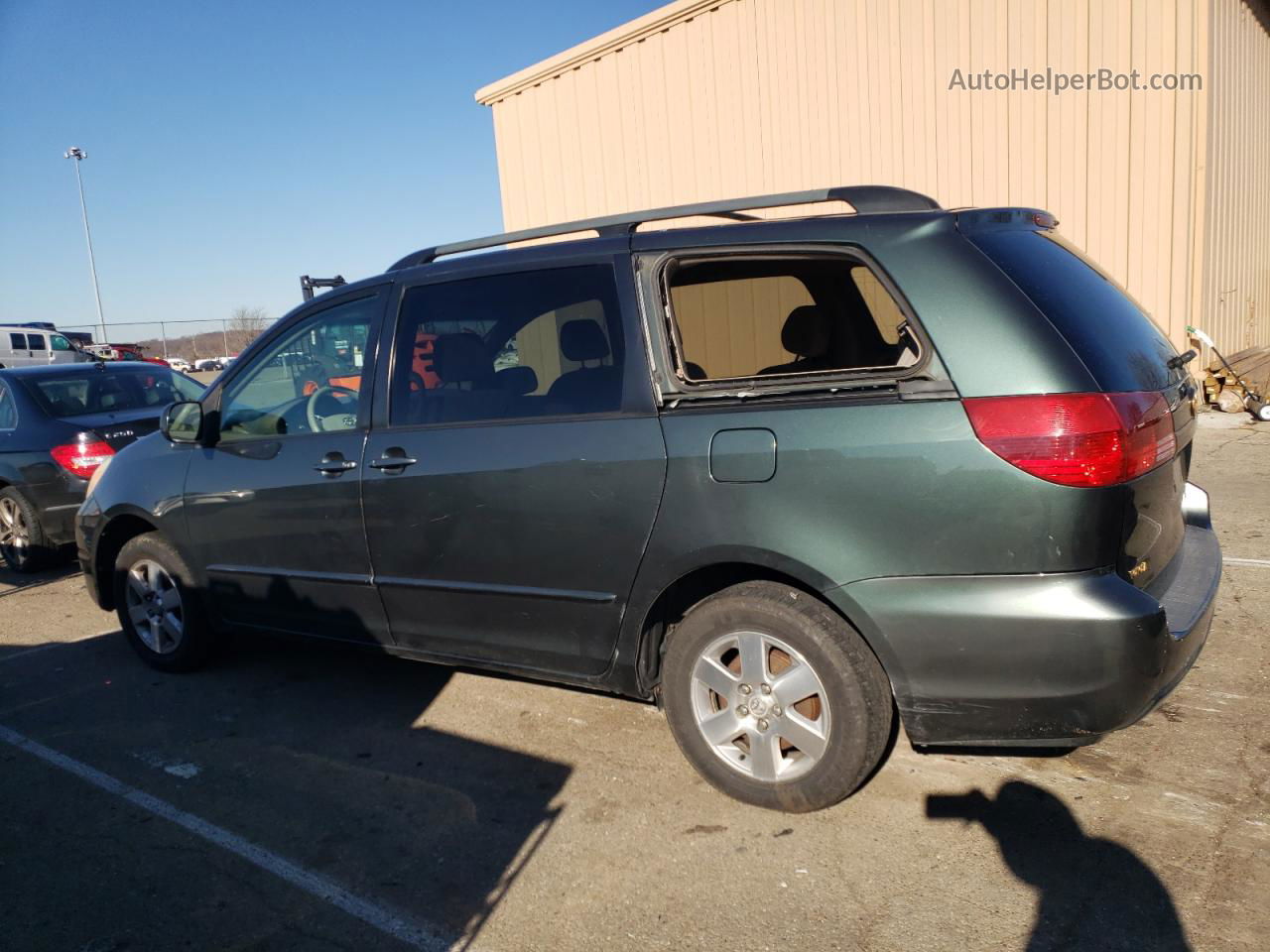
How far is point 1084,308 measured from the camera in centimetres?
286

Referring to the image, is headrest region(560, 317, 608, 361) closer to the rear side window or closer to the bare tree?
the rear side window

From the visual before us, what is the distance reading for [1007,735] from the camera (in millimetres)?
2754

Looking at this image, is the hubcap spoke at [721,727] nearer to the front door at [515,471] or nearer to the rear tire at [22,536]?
the front door at [515,471]

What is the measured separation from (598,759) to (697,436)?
1.34 m

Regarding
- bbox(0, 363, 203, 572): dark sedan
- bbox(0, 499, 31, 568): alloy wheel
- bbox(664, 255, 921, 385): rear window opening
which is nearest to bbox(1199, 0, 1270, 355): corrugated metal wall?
bbox(664, 255, 921, 385): rear window opening

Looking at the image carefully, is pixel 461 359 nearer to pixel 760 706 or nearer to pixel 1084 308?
pixel 760 706

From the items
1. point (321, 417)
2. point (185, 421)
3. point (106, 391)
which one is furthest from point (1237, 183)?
point (106, 391)

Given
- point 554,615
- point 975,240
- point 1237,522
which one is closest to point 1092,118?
point 1237,522

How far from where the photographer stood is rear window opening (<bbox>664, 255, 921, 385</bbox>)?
3.27 m

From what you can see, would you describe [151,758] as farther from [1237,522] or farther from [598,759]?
[1237,522]

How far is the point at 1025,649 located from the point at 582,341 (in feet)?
5.82

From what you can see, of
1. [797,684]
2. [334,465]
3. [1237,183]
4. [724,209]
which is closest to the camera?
[797,684]

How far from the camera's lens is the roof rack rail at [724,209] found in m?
3.04

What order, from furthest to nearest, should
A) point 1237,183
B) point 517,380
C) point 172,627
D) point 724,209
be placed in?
1. point 1237,183
2. point 172,627
3. point 517,380
4. point 724,209
